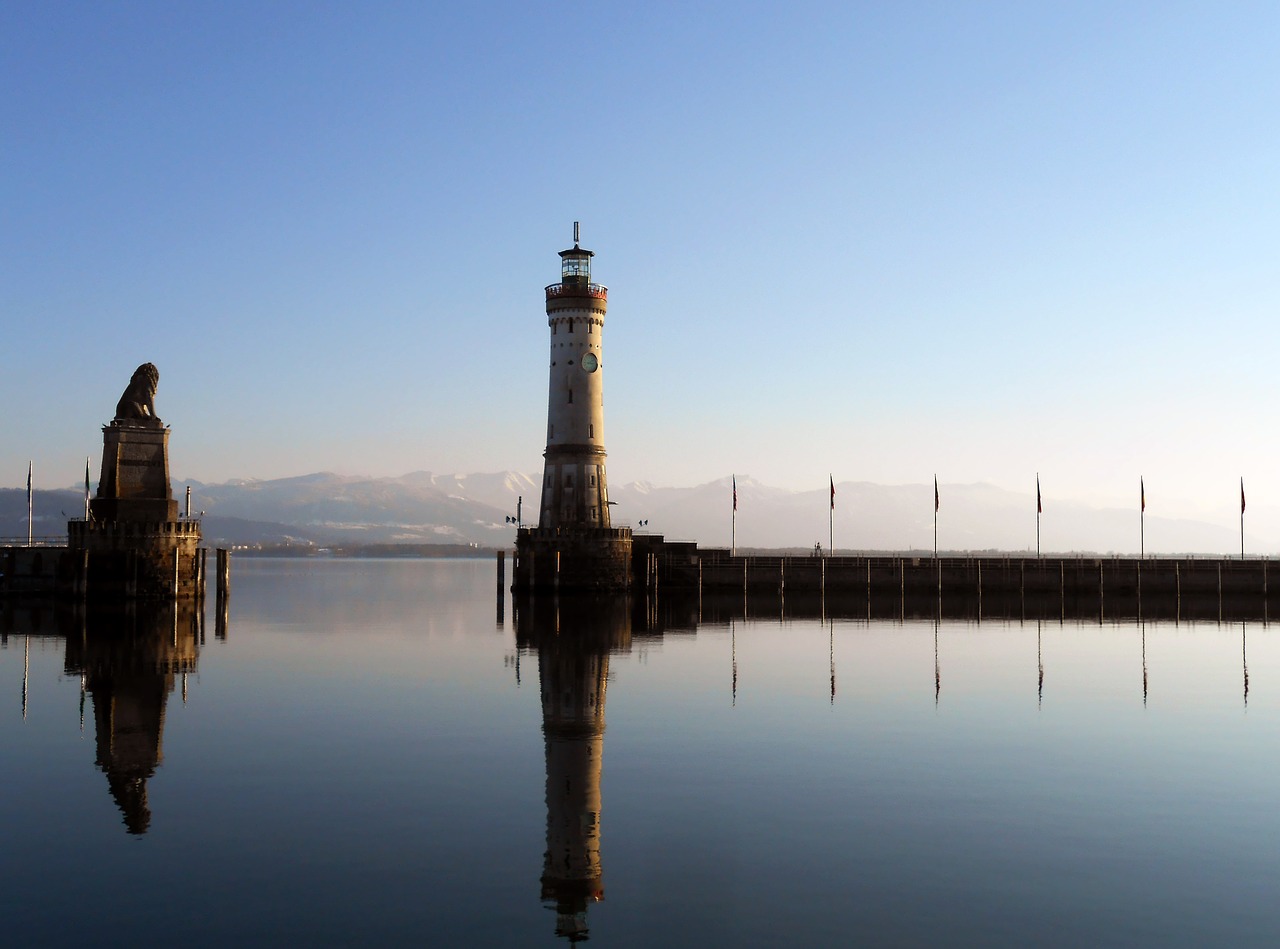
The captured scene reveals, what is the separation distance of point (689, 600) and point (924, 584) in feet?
78.6

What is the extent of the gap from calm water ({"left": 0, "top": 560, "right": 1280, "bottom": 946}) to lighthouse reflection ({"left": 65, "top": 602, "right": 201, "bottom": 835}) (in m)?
0.19

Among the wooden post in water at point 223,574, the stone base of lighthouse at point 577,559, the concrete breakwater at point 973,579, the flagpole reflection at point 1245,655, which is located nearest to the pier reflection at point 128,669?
the wooden post in water at point 223,574

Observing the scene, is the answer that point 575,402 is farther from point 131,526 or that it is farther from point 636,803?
point 636,803

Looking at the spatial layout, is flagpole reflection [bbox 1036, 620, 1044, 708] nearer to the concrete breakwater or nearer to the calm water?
the calm water

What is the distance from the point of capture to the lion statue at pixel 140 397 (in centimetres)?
7769

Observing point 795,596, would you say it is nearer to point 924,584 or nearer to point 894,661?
point 924,584

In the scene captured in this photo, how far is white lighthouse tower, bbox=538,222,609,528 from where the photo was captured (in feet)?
289

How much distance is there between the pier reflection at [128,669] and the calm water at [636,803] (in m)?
0.21

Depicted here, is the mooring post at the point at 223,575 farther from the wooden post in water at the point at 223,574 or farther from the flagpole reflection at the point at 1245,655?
the flagpole reflection at the point at 1245,655

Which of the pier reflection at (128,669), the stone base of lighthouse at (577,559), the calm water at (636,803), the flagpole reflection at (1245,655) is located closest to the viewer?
the calm water at (636,803)

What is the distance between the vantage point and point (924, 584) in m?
101

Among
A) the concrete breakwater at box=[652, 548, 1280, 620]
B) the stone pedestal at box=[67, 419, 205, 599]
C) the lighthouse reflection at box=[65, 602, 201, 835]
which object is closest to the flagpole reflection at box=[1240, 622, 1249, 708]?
the concrete breakwater at box=[652, 548, 1280, 620]

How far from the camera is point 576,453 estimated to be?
88.2 meters

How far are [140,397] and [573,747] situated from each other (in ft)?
200
